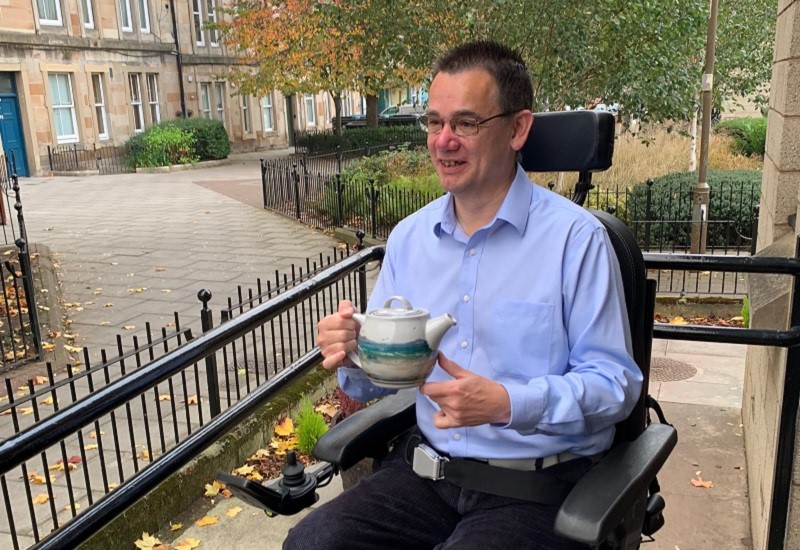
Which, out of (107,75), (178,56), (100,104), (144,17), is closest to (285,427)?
(100,104)

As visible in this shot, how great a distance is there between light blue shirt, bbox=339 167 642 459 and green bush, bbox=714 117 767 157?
55.2 ft

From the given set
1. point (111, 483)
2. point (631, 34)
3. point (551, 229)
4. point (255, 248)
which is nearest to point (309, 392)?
point (111, 483)

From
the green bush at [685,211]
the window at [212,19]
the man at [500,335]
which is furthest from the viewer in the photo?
the window at [212,19]

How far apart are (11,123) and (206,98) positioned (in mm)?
9183

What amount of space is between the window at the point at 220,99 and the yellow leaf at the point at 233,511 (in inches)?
1050

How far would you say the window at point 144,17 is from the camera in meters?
25.3

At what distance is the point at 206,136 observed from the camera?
2433 centimetres

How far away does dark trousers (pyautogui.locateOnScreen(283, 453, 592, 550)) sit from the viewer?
1801 mm

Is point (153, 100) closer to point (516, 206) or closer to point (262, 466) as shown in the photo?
point (262, 466)

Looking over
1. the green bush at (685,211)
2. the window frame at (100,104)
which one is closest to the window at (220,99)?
the window frame at (100,104)

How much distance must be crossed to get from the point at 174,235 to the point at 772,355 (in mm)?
10328

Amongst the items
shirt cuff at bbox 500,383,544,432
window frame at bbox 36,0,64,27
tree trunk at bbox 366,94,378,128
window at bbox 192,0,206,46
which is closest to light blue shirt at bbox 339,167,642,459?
shirt cuff at bbox 500,383,544,432

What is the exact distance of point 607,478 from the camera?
1711 millimetres

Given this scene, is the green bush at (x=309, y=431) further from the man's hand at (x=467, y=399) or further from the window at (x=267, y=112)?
the window at (x=267, y=112)
